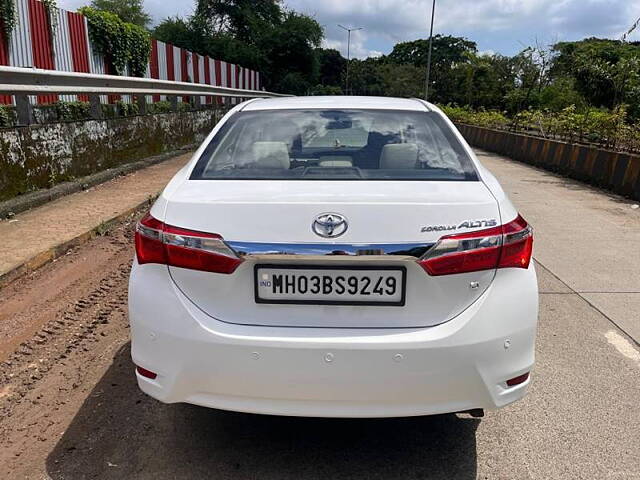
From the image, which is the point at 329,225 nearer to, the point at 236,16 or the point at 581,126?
the point at 581,126

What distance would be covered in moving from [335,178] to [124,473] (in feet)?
5.09

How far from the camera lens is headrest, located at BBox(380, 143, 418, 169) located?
2.87 m

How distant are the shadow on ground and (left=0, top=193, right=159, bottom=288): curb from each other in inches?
73.1

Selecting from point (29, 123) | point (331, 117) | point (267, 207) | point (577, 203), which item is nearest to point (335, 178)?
point (267, 207)

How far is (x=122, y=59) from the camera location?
15.7 metres

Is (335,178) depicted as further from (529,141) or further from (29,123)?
(529,141)

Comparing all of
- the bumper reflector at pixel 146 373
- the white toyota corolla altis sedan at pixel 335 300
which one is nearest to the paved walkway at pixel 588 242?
the white toyota corolla altis sedan at pixel 335 300

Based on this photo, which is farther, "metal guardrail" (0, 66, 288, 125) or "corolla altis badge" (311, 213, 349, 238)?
"metal guardrail" (0, 66, 288, 125)

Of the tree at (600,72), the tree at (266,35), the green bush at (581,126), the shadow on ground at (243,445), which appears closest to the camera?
the shadow on ground at (243,445)

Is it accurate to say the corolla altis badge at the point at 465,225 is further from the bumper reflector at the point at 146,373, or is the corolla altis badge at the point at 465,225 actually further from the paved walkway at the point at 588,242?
the paved walkway at the point at 588,242

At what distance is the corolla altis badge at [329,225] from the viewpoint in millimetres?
2152

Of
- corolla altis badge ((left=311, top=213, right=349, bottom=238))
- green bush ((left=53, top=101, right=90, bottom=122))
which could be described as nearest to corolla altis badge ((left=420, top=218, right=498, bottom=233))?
corolla altis badge ((left=311, top=213, right=349, bottom=238))

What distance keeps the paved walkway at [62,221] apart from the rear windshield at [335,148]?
2449 mm

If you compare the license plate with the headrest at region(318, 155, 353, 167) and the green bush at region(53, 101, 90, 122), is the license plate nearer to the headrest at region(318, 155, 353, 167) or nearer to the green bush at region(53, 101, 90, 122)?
the headrest at region(318, 155, 353, 167)
